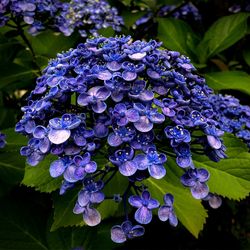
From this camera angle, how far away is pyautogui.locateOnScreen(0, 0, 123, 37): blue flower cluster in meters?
2.36

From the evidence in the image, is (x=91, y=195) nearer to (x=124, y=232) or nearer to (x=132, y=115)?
(x=124, y=232)

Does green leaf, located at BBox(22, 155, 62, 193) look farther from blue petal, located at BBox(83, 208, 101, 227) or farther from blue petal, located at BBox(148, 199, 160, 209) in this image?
blue petal, located at BBox(148, 199, 160, 209)

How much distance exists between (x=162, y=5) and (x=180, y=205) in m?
1.63

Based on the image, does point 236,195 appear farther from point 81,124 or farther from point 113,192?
point 81,124

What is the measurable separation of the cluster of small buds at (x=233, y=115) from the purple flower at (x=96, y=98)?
0.84 m

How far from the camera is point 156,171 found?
4.48 ft

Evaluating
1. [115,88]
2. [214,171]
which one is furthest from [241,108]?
[115,88]

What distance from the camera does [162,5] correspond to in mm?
3152

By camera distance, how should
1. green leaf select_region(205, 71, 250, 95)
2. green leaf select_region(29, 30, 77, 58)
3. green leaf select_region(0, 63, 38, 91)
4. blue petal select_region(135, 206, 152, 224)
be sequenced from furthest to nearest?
green leaf select_region(29, 30, 77, 58) < green leaf select_region(0, 63, 38, 91) < green leaf select_region(205, 71, 250, 95) < blue petal select_region(135, 206, 152, 224)

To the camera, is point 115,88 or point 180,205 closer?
point 115,88

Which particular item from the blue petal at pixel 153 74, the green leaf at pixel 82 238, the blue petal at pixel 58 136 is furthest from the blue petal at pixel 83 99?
the green leaf at pixel 82 238

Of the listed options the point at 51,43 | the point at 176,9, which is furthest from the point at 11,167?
the point at 176,9

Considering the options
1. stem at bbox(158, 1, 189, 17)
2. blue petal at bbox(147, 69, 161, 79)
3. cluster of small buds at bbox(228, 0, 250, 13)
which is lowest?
stem at bbox(158, 1, 189, 17)

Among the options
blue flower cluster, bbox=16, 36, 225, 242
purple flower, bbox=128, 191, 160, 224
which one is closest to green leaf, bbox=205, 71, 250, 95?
blue flower cluster, bbox=16, 36, 225, 242
